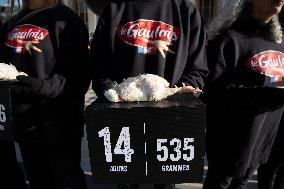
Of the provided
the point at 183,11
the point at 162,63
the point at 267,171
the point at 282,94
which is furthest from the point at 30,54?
the point at 267,171

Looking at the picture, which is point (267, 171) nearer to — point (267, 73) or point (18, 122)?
point (267, 73)

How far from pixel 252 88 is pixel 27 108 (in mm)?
1207

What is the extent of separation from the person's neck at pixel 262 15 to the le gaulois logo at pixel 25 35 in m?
1.14

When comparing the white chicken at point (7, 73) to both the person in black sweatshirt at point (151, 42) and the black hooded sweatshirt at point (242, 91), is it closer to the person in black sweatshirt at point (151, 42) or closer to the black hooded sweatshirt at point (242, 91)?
the person in black sweatshirt at point (151, 42)

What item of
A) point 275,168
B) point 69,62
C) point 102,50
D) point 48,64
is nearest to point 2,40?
point 48,64

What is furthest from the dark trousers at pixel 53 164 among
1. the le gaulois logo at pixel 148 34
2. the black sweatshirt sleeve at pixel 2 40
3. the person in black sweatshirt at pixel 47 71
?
the le gaulois logo at pixel 148 34

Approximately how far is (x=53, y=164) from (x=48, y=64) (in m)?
0.60

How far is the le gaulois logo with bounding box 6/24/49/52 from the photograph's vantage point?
178 centimetres

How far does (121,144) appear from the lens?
1388 millimetres

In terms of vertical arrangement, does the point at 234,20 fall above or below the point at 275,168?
above

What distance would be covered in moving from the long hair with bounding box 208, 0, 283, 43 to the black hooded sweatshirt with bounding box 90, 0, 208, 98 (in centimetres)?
26

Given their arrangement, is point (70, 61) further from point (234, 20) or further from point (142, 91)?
point (234, 20)

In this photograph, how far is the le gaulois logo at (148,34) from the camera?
1.62m

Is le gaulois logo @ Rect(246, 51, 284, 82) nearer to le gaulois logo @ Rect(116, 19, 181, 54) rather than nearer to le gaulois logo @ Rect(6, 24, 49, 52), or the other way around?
le gaulois logo @ Rect(116, 19, 181, 54)
